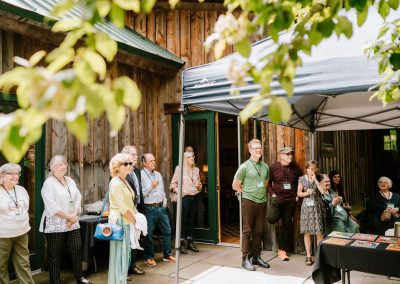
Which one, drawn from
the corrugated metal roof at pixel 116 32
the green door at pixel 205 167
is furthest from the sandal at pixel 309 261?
the corrugated metal roof at pixel 116 32

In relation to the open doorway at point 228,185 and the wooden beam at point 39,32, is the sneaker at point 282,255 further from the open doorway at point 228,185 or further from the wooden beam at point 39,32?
the wooden beam at point 39,32

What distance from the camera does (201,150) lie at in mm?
7973

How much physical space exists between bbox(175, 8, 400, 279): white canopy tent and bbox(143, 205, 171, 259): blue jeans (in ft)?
5.51

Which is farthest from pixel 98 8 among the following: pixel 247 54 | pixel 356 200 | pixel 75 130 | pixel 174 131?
pixel 356 200

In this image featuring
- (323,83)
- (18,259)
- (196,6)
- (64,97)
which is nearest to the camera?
(64,97)

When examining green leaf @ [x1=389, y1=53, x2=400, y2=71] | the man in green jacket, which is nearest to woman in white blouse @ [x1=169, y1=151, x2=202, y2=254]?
the man in green jacket

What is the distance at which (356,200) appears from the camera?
12.6 meters

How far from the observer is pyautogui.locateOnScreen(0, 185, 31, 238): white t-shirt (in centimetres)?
435

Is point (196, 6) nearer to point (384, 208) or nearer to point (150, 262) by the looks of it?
point (150, 262)

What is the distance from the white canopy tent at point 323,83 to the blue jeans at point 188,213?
2.29m

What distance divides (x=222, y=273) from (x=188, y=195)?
1791mm

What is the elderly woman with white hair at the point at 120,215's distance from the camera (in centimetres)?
441

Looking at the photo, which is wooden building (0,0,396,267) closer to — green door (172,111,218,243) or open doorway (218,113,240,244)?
green door (172,111,218,243)

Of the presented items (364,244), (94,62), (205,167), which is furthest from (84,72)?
(205,167)
